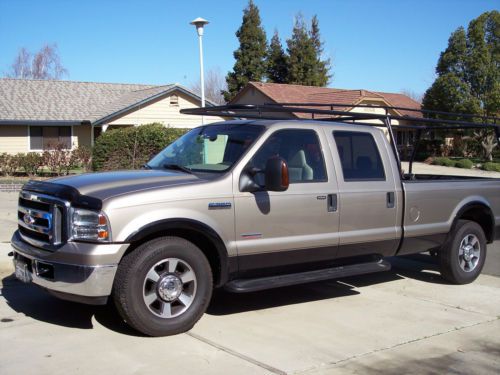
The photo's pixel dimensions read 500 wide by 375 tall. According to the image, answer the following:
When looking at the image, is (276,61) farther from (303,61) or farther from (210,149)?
(210,149)

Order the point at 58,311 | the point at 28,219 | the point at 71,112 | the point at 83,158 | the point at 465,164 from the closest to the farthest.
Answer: the point at 28,219 → the point at 58,311 → the point at 83,158 → the point at 71,112 → the point at 465,164

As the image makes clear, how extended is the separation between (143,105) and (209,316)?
964 inches

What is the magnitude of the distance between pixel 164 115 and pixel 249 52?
17.7 meters

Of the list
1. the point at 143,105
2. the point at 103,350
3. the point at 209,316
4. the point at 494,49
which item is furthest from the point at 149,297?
the point at 494,49

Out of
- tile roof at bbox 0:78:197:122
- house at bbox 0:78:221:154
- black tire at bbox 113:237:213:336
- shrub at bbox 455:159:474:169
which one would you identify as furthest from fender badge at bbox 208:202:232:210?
shrub at bbox 455:159:474:169

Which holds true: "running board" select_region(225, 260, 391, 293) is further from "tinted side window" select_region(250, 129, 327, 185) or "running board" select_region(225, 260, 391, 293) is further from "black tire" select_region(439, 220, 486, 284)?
"black tire" select_region(439, 220, 486, 284)

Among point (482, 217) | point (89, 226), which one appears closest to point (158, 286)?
point (89, 226)

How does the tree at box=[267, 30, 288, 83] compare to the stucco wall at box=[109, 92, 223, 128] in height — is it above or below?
above

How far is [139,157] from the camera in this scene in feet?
62.4

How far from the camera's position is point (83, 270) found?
185 inches

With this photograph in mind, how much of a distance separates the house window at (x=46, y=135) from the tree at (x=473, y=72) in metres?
22.7

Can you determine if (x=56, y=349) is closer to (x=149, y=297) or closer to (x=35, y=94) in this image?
(x=149, y=297)

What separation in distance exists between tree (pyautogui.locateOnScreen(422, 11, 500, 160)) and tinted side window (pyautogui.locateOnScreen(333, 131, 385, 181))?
31061 mm

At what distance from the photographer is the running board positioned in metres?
5.41
